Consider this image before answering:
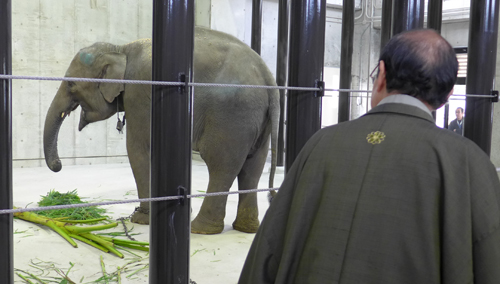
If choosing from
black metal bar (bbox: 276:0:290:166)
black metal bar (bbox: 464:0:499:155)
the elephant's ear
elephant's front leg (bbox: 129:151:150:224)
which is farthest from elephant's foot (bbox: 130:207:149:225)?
black metal bar (bbox: 464:0:499:155)

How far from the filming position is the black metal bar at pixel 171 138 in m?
1.74

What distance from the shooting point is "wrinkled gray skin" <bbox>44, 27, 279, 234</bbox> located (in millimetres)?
3727

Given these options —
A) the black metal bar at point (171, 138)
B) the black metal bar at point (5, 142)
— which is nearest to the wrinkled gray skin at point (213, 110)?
the black metal bar at point (171, 138)

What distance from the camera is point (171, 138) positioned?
5.83 feet

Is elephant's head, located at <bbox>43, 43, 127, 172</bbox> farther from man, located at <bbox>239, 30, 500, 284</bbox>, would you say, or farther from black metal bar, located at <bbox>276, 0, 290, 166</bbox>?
man, located at <bbox>239, 30, 500, 284</bbox>

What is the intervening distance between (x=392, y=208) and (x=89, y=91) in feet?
11.5

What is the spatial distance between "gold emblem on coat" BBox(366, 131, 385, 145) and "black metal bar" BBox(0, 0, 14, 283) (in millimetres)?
1035

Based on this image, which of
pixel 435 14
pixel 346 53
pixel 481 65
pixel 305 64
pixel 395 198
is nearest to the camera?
pixel 395 198

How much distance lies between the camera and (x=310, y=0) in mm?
2031

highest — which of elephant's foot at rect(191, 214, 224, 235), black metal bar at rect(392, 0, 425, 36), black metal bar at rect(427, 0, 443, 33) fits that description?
black metal bar at rect(427, 0, 443, 33)

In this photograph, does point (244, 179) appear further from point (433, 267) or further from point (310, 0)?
point (433, 267)

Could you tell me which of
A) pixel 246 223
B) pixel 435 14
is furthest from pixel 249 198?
pixel 435 14

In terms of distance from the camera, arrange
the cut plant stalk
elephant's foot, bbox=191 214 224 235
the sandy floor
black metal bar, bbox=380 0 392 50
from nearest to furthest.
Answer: the sandy floor
the cut plant stalk
black metal bar, bbox=380 0 392 50
elephant's foot, bbox=191 214 224 235

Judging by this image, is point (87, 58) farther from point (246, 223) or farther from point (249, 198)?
point (246, 223)
